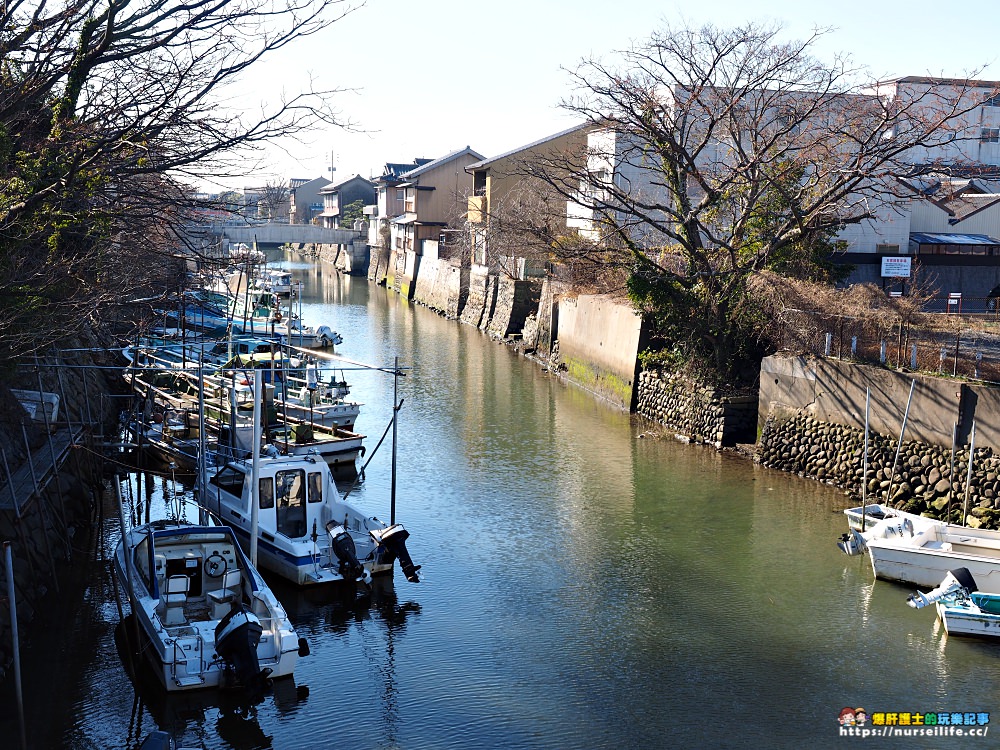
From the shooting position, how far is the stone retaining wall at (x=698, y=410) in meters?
24.3

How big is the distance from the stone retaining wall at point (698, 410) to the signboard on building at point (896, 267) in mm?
9082

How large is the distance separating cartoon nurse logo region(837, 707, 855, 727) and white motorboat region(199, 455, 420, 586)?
261 inches

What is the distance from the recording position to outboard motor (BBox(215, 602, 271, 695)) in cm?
1105

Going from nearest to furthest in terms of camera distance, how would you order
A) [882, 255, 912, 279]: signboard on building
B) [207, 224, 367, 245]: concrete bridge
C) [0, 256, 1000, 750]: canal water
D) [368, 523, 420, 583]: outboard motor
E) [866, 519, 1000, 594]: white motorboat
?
[0, 256, 1000, 750]: canal water, [866, 519, 1000, 594]: white motorboat, [368, 523, 420, 583]: outboard motor, [882, 255, 912, 279]: signboard on building, [207, 224, 367, 245]: concrete bridge

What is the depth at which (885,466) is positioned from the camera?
1931 cm

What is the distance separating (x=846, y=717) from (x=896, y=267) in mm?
22455

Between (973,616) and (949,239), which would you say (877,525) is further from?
(949,239)

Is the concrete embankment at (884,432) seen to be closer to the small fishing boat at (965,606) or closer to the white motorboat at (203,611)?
the small fishing boat at (965,606)

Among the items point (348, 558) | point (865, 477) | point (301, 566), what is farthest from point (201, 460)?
point (865, 477)

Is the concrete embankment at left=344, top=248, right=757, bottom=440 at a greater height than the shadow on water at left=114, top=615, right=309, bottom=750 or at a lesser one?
greater

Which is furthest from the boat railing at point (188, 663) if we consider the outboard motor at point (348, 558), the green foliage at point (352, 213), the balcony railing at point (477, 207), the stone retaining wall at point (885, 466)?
the green foliage at point (352, 213)

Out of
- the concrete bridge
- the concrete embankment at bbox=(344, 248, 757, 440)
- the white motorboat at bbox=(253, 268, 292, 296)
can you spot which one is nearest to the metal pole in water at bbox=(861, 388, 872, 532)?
the concrete embankment at bbox=(344, 248, 757, 440)

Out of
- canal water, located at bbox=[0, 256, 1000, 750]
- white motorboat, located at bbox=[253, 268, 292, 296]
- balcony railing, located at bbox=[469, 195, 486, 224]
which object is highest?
balcony railing, located at bbox=[469, 195, 486, 224]

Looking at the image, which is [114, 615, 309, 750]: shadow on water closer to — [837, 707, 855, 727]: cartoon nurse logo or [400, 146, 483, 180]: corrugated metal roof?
[837, 707, 855, 727]: cartoon nurse logo
